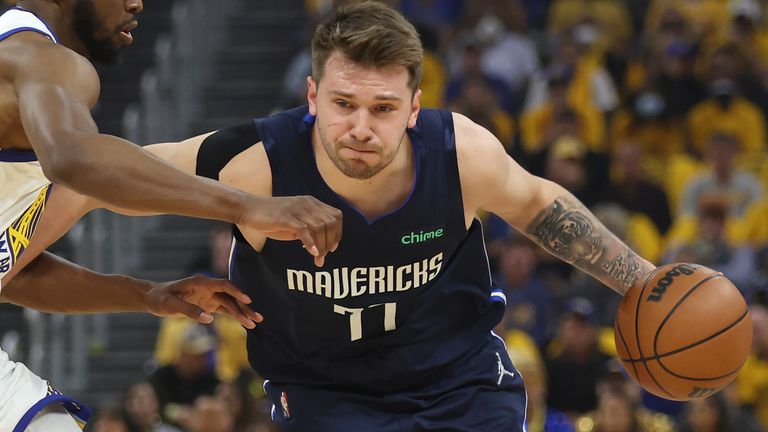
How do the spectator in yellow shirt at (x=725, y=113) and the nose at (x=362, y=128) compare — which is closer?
the nose at (x=362, y=128)

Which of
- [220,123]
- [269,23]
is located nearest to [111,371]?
[220,123]

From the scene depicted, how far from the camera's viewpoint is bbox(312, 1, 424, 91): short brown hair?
438 centimetres

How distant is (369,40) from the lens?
4.39 m

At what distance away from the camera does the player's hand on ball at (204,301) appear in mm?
4574

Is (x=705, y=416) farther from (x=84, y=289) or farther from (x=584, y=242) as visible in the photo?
(x=84, y=289)

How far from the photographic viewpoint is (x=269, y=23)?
13555mm

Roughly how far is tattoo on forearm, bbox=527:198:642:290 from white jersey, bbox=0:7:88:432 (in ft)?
6.37

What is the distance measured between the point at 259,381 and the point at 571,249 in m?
4.37

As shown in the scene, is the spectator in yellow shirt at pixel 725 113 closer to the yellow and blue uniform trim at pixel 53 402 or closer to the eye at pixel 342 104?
the eye at pixel 342 104

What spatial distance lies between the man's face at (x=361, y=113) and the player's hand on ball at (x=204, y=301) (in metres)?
0.62

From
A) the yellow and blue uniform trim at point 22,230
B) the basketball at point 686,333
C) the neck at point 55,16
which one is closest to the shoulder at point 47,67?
the neck at point 55,16

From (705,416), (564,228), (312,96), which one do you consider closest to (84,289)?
(312,96)

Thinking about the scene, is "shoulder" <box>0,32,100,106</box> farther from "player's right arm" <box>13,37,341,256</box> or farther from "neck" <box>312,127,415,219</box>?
"neck" <box>312,127,415,219</box>

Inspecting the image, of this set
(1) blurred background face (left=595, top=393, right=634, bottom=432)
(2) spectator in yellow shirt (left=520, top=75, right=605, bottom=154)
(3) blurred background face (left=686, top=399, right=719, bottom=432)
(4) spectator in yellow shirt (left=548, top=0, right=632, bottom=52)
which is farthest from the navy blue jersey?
(4) spectator in yellow shirt (left=548, top=0, right=632, bottom=52)
